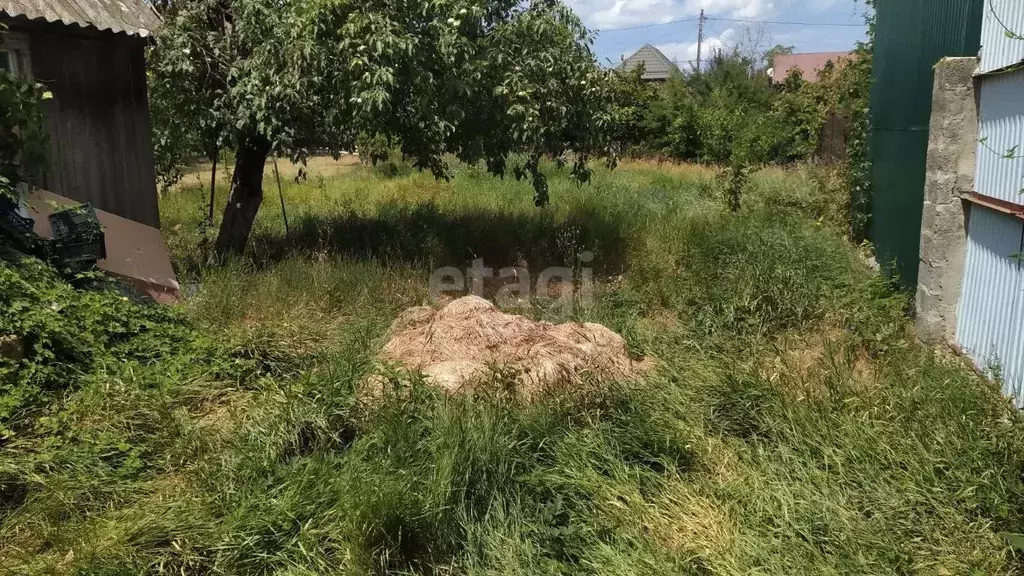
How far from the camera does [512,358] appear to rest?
4375mm

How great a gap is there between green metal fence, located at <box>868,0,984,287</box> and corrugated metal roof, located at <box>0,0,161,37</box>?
6.02 meters

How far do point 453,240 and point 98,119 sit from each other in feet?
11.5

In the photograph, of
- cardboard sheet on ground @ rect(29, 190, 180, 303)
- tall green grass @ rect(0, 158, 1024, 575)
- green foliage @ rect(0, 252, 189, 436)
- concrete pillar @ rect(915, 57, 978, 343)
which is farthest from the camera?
cardboard sheet on ground @ rect(29, 190, 180, 303)

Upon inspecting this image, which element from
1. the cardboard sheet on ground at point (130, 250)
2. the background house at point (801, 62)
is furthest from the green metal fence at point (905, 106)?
the background house at point (801, 62)

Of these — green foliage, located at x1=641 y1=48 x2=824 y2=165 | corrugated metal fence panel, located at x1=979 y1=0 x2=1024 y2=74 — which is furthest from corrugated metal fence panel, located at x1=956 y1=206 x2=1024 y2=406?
green foliage, located at x1=641 y1=48 x2=824 y2=165

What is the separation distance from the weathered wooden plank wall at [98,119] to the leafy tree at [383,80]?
38cm

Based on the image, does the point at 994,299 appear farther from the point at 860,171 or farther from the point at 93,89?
the point at 93,89

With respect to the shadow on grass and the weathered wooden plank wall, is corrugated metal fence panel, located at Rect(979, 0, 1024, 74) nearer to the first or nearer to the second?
the shadow on grass

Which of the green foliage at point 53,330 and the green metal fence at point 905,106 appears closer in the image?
the green foliage at point 53,330

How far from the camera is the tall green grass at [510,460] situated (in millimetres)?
2695

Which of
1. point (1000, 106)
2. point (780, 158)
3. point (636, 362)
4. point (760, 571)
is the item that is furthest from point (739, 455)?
point (780, 158)

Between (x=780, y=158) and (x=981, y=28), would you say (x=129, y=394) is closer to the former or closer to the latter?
(x=981, y=28)

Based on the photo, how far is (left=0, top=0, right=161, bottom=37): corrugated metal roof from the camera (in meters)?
4.86

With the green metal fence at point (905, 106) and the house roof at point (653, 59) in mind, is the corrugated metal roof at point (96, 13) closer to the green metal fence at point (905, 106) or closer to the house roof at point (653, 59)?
the green metal fence at point (905, 106)
